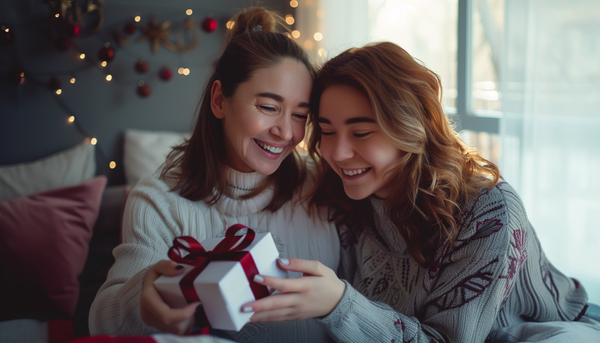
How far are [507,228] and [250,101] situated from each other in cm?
73

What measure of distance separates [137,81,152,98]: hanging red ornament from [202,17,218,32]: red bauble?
1.85 feet

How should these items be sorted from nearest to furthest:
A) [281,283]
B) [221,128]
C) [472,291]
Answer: [281,283] < [472,291] < [221,128]

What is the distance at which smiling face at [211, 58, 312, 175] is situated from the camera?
113 centimetres

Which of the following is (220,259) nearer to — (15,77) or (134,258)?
(134,258)

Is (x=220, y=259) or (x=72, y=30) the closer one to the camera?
(x=220, y=259)

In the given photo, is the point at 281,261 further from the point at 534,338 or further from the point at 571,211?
the point at 571,211

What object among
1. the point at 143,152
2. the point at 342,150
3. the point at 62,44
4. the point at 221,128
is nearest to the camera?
A: the point at 342,150

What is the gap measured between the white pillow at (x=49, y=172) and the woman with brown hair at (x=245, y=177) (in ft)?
4.19

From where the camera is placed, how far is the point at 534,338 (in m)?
0.98

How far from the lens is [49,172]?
228 centimetres

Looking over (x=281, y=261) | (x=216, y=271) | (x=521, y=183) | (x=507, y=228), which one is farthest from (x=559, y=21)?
(x=216, y=271)

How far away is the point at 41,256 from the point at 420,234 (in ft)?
5.00

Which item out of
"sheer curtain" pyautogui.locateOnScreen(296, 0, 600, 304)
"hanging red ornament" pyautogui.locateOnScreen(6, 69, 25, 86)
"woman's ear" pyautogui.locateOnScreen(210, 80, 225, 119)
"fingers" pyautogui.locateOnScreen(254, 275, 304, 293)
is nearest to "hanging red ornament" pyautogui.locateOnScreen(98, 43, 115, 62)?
"hanging red ornament" pyautogui.locateOnScreen(6, 69, 25, 86)

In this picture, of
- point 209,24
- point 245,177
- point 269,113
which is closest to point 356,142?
point 269,113
